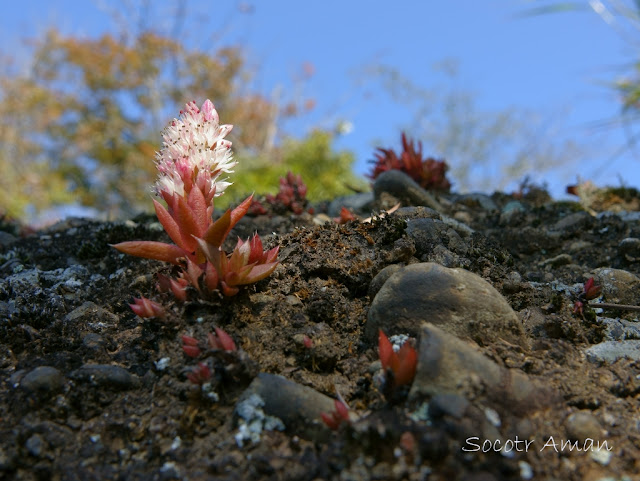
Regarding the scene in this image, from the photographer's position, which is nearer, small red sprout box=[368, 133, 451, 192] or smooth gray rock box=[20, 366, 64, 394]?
smooth gray rock box=[20, 366, 64, 394]

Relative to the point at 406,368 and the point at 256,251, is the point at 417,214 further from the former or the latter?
the point at 406,368

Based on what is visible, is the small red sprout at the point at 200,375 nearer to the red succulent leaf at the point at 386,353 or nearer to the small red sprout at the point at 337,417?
the small red sprout at the point at 337,417

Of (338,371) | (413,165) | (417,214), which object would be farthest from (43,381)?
(413,165)

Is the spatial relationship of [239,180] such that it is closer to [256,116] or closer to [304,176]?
[304,176]

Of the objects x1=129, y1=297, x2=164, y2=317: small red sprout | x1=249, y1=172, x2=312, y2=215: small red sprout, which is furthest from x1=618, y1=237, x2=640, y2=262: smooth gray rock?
x1=129, y1=297, x2=164, y2=317: small red sprout

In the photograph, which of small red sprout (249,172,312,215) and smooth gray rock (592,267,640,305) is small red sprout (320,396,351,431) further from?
small red sprout (249,172,312,215)

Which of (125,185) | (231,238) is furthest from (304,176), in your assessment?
(125,185)
